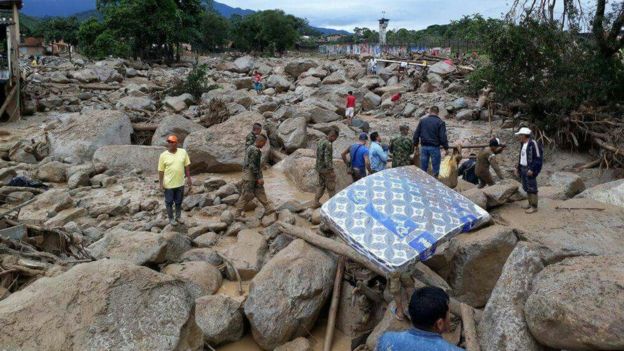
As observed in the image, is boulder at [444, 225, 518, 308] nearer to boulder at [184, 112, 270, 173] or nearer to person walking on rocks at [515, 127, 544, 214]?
person walking on rocks at [515, 127, 544, 214]

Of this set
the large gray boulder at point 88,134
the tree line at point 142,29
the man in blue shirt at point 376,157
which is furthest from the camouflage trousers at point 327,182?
the tree line at point 142,29

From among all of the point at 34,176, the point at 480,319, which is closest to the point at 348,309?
the point at 480,319

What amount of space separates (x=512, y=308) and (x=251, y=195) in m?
5.18

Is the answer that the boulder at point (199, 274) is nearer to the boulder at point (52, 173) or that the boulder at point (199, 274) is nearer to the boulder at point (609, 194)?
the boulder at point (609, 194)

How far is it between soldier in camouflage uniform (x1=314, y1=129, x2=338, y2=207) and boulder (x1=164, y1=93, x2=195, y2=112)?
33.6 ft

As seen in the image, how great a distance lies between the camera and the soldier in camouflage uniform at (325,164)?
8.25 m

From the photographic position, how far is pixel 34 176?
37.2 feet

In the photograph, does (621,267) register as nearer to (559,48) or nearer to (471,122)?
(559,48)

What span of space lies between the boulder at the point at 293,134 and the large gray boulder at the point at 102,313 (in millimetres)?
8602

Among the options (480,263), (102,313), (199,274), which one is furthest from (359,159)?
(102,313)

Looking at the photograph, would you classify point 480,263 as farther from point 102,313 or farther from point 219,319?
point 102,313

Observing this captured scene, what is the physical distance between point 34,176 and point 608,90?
13882 millimetres

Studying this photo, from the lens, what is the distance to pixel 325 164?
832 centimetres

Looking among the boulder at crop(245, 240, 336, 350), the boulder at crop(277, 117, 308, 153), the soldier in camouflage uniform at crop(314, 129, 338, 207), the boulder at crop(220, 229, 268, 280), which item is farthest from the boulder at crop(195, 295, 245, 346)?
the boulder at crop(277, 117, 308, 153)
